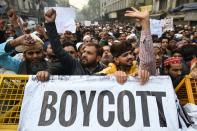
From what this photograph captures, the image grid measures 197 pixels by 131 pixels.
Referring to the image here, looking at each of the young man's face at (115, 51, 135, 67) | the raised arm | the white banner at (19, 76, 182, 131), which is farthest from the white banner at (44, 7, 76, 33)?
the white banner at (19, 76, 182, 131)

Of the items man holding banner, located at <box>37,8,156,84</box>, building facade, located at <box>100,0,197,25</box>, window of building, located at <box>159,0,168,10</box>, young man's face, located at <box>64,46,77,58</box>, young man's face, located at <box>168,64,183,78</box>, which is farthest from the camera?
window of building, located at <box>159,0,168,10</box>

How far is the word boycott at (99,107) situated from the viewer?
10.2 ft

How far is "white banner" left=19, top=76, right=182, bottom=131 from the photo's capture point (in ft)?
10.2

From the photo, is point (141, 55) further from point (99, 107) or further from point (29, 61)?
point (29, 61)

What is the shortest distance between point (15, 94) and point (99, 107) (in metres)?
0.91

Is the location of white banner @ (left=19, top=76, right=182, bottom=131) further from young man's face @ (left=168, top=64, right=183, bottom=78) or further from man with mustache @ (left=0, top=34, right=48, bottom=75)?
young man's face @ (left=168, top=64, right=183, bottom=78)

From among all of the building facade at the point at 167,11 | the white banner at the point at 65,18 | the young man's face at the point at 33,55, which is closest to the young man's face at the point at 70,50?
the young man's face at the point at 33,55

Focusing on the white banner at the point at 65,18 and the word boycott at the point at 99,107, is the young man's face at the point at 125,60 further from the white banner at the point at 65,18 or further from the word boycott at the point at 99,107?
the white banner at the point at 65,18

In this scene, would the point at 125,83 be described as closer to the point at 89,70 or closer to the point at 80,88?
the point at 80,88

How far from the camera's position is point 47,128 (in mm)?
3125

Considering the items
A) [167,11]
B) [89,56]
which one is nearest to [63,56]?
[89,56]

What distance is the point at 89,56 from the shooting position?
15.5 feet

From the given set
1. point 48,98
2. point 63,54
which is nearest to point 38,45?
point 63,54

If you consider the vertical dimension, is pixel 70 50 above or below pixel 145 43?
below
